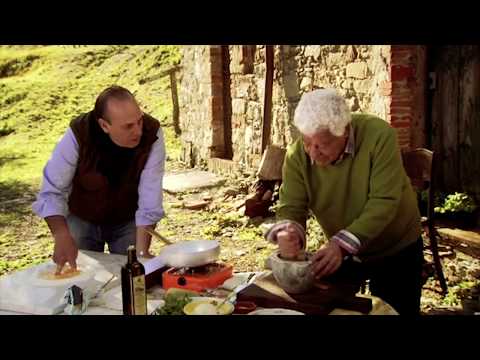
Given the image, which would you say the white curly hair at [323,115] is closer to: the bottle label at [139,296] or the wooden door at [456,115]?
the bottle label at [139,296]

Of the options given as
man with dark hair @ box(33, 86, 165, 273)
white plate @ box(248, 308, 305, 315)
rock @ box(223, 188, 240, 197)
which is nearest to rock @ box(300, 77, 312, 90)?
rock @ box(223, 188, 240, 197)

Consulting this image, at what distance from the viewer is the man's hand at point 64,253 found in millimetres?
2554

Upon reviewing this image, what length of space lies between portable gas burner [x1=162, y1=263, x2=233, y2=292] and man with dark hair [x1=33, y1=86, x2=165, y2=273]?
498 mm

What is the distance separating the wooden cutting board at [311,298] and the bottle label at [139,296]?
0.37 m

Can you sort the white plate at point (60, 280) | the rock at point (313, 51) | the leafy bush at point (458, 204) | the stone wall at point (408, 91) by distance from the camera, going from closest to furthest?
the white plate at point (60, 280), the leafy bush at point (458, 204), the stone wall at point (408, 91), the rock at point (313, 51)

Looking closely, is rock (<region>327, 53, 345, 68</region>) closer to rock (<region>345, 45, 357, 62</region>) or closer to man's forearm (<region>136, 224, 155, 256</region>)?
rock (<region>345, 45, 357, 62</region>)

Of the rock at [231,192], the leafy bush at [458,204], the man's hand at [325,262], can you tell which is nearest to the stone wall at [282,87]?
the rock at [231,192]

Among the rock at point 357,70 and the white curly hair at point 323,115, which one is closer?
the white curly hair at point 323,115

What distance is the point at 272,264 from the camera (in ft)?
7.71

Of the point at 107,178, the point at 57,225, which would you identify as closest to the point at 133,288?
the point at 57,225

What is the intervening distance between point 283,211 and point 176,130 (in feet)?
32.4

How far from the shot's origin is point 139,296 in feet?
7.10
